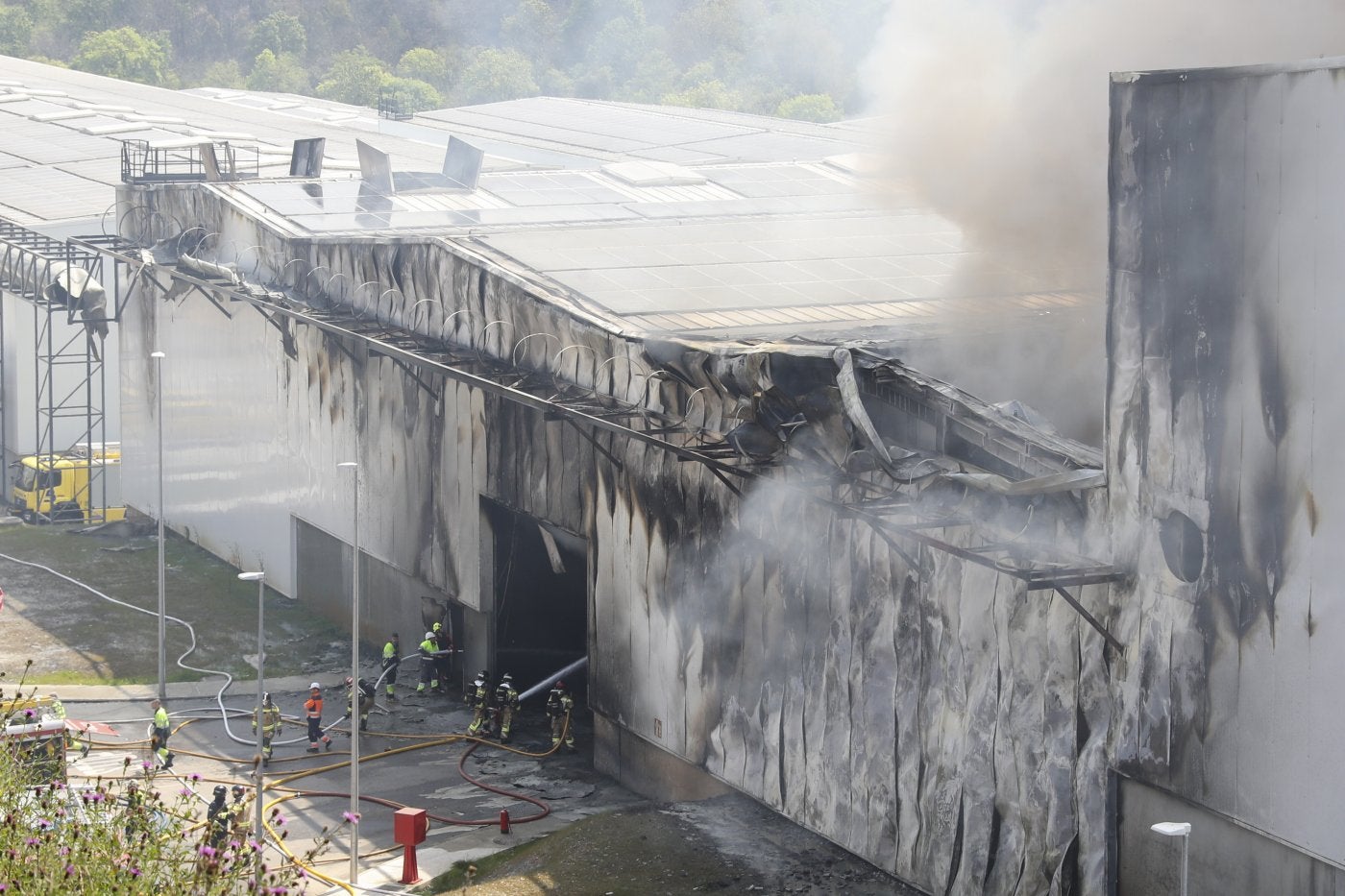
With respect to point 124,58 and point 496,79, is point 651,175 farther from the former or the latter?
point 124,58

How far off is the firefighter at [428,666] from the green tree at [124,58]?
130 m

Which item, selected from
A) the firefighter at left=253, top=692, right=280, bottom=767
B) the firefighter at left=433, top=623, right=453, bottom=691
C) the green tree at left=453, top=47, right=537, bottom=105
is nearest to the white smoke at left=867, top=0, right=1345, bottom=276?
the firefighter at left=433, top=623, right=453, bottom=691

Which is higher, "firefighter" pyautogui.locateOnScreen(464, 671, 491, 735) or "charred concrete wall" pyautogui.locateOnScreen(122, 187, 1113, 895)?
"charred concrete wall" pyautogui.locateOnScreen(122, 187, 1113, 895)

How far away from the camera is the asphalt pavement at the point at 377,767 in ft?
84.7

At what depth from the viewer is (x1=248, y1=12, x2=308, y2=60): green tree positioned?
165000mm

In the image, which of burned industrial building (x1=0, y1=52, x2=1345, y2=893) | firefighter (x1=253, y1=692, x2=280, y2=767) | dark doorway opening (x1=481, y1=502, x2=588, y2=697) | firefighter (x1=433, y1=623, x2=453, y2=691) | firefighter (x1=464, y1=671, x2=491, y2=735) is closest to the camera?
burned industrial building (x1=0, y1=52, x2=1345, y2=893)

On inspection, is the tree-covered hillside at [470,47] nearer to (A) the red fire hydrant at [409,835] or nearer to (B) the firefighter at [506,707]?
(B) the firefighter at [506,707]

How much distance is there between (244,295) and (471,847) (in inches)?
582

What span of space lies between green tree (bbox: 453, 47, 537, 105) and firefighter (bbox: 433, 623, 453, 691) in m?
120

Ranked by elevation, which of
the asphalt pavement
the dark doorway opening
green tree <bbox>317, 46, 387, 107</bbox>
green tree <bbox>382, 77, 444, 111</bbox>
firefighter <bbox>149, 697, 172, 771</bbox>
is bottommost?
the asphalt pavement

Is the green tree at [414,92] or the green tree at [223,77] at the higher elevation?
the green tree at [223,77]

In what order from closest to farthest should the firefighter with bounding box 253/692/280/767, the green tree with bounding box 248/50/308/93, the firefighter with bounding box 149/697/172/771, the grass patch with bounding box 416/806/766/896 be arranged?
the grass patch with bounding box 416/806/766/896 < the firefighter with bounding box 149/697/172/771 < the firefighter with bounding box 253/692/280/767 < the green tree with bounding box 248/50/308/93

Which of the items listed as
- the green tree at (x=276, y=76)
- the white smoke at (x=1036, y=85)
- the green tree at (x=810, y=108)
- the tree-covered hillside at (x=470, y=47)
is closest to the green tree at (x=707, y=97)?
the tree-covered hillside at (x=470, y=47)

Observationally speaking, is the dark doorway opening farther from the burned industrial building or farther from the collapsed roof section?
the collapsed roof section
